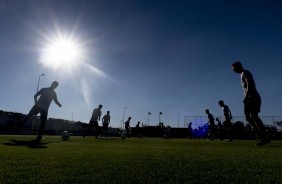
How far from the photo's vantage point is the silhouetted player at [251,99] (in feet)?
27.9

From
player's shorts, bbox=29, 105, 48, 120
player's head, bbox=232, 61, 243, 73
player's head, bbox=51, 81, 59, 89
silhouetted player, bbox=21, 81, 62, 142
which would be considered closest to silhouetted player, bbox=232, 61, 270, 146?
player's head, bbox=232, 61, 243, 73

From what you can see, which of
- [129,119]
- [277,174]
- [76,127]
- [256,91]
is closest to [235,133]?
[129,119]

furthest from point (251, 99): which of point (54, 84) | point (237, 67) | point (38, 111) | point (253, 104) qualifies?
point (38, 111)

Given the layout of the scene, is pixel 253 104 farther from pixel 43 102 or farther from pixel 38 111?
pixel 38 111

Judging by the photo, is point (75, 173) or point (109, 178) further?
point (75, 173)

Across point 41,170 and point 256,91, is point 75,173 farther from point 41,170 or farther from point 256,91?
point 256,91

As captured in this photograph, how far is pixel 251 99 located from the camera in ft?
28.3

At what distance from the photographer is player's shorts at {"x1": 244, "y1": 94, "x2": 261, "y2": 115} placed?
8518 mm

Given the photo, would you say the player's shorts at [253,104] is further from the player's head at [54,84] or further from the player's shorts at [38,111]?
the player's shorts at [38,111]

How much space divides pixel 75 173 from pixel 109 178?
0.49 m

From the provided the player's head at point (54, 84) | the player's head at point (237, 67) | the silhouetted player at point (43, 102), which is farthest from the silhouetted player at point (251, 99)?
the silhouetted player at point (43, 102)

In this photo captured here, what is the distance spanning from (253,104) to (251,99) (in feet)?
0.55

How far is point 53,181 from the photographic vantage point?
8.60 feet

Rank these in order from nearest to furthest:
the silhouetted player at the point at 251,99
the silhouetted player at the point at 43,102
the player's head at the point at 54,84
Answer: the silhouetted player at the point at 251,99, the silhouetted player at the point at 43,102, the player's head at the point at 54,84
